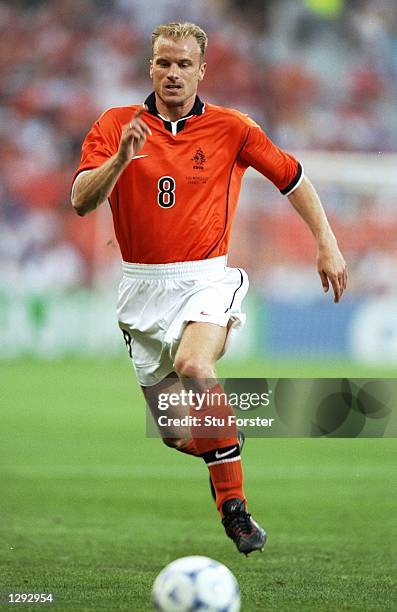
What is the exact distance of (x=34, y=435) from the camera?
9133 millimetres

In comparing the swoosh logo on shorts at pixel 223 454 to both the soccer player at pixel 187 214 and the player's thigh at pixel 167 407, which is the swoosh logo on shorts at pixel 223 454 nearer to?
the soccer player at pixel 187 214

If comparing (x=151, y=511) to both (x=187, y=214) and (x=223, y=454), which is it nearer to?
(x=223, y=454)

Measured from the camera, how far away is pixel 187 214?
485cm

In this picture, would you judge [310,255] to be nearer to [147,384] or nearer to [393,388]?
[393,388]

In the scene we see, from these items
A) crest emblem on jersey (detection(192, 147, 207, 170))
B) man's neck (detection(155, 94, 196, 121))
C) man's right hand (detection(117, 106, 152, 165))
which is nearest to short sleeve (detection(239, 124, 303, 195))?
crest emblem on jersey (detection(192, 147, 207, 170))

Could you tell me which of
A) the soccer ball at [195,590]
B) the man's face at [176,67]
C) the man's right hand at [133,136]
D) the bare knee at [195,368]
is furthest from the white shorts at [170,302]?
the soccer ball at [195,590]

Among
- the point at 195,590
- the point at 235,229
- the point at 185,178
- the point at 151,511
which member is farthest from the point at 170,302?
the point at 235,229

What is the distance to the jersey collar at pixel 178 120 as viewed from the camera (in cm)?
497

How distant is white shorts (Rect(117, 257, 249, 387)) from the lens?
4789 millimetres

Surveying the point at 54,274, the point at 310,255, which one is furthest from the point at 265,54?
the point at 54,274

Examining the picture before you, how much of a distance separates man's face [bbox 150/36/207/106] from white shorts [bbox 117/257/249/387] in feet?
2.42

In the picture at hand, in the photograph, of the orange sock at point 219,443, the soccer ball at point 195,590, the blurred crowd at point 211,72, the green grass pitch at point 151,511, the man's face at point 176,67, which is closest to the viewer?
the soccer ball at point 195,590

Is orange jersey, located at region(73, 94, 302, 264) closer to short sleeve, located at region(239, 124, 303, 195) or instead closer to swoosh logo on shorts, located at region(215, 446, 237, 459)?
short sleeve, located at region(239, 124, 303, 195)

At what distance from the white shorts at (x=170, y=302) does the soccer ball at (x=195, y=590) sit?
4.32ft
